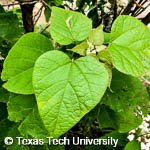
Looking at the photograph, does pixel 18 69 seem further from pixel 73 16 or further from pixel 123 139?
pixel 123 139

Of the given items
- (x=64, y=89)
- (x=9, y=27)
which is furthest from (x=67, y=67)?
(x=9, y=27)

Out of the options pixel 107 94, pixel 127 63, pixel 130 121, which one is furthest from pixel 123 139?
pixel 127 63

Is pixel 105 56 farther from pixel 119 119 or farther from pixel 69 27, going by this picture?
pixel 119 119

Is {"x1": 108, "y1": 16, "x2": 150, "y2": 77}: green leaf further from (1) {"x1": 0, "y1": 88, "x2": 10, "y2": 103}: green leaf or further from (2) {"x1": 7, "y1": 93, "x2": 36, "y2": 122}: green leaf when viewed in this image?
(1) {"x1": 0, "y1": 88, "x2": 10, "y2": 103}: green leaf

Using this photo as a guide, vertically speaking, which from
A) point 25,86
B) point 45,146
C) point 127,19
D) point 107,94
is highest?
point 127,19

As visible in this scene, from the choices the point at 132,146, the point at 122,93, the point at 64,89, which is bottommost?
the point at 132,146

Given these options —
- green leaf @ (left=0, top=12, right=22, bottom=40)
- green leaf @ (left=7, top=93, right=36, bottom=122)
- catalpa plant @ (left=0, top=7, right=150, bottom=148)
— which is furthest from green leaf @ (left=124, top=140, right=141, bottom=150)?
green leaf @ (left=0, top=12, right=22, bottom=40)
